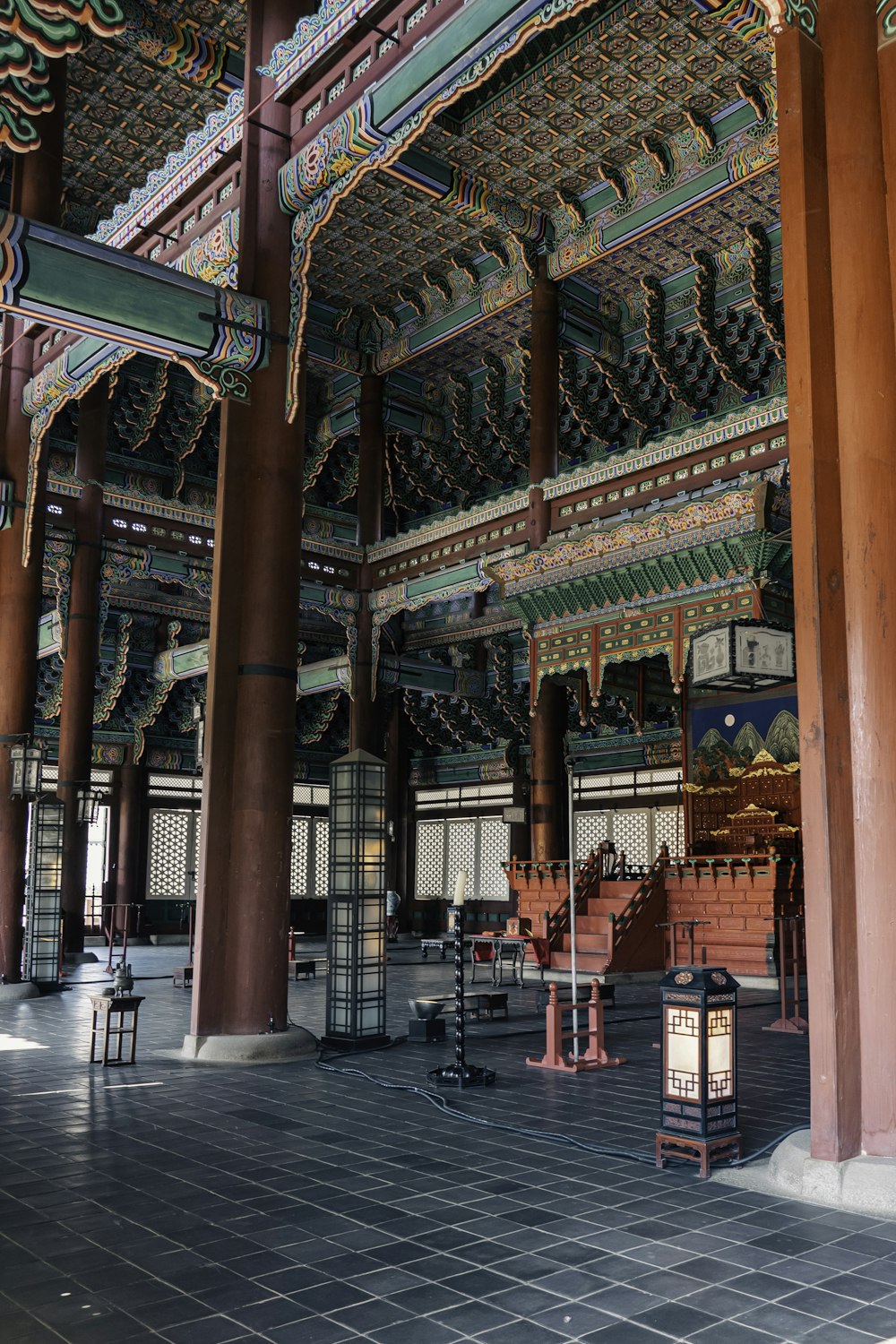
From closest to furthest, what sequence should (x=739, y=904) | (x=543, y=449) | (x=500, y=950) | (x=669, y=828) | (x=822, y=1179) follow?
(x=822, y=1179) → (x=739, y=904) → (x=500, y=950) → (x=543, y=449) → (x=669, y=828)

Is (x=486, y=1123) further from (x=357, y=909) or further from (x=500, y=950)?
(x=500, y=950)

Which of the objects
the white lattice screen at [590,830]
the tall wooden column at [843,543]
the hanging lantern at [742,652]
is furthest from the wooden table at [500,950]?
the tall wooden column at [843,543]

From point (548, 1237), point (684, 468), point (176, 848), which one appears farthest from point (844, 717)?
point (176, 848)

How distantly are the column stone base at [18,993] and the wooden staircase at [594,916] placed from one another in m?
4.95

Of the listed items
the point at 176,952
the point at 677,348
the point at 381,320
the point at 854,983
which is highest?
the point at 381,320

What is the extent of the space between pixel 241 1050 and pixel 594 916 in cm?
636

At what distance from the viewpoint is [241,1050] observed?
20.8 ft

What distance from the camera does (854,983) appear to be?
12.4 feet

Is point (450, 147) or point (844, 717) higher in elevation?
point (450, 147)

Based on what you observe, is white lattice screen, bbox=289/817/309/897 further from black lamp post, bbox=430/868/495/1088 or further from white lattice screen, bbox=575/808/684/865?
black lamp post, bbox=430/868/495/1088

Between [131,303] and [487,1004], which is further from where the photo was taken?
[487,1004]

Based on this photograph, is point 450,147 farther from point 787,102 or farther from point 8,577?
point 787,102

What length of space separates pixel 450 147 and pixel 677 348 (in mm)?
3286

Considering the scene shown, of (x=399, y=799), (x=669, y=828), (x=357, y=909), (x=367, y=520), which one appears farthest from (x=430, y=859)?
(x=357, y=909)
